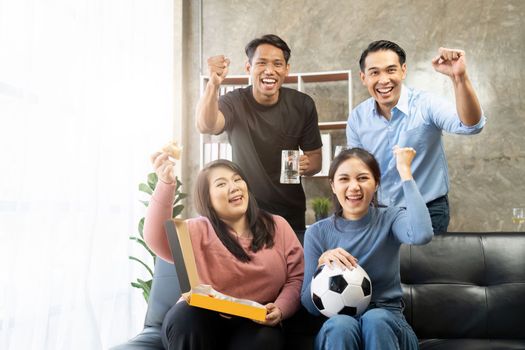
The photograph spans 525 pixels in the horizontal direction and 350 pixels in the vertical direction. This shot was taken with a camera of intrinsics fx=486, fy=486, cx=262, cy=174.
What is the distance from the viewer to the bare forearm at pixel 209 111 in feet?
7.86

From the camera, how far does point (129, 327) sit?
3418 mm

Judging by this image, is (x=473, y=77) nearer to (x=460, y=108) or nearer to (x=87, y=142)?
(x=460, y=108)

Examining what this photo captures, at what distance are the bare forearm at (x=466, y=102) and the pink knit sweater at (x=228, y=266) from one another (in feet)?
3.46

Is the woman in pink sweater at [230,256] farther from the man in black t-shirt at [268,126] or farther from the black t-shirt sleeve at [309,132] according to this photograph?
the black t-shirt sleeve at [309,132]

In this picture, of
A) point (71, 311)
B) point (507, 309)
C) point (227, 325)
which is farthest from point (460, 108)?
point (71, 311)

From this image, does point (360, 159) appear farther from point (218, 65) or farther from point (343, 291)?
point (218, 65)

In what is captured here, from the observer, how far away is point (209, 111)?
8.04 ft

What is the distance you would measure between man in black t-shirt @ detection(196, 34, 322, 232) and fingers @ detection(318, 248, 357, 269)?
2.77ft

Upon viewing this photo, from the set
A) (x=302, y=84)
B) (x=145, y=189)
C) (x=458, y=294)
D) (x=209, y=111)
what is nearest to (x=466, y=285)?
(x=458, y=294)

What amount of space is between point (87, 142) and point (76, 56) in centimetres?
50

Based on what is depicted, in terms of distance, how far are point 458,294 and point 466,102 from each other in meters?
0.83

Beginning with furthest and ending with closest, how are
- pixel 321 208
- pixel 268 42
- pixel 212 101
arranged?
pixel 321 208
pixel 268 42
pixel 212 101

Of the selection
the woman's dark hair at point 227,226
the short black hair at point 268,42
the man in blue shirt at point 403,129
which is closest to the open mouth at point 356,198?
the woman's dark hair at point 227,226

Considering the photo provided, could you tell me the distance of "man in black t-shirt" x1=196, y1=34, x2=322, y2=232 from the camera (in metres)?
2.55
